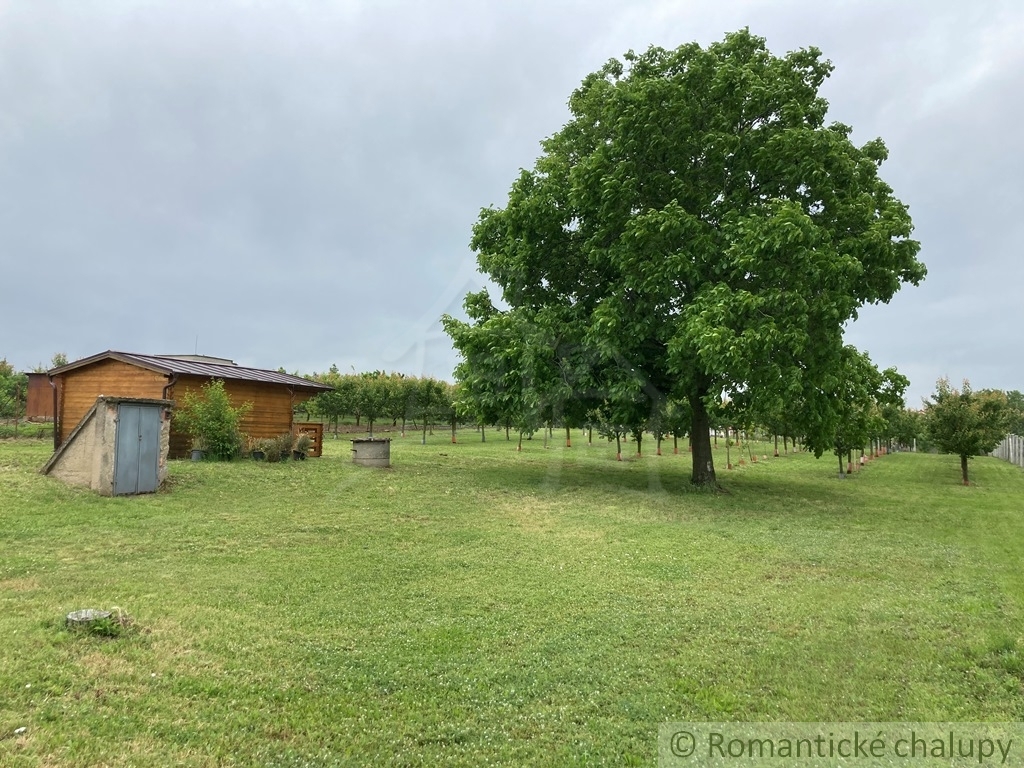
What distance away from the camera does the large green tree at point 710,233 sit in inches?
499

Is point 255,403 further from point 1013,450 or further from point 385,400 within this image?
point 1013,450

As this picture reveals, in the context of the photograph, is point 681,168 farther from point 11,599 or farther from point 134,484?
point 11,599

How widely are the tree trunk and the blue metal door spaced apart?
12.6 m

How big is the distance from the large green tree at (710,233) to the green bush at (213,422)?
838 cm

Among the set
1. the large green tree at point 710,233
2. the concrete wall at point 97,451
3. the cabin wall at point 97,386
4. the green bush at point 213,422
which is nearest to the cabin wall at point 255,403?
the green bush at point 213,422

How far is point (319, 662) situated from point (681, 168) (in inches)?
568

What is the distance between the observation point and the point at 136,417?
1123 cm

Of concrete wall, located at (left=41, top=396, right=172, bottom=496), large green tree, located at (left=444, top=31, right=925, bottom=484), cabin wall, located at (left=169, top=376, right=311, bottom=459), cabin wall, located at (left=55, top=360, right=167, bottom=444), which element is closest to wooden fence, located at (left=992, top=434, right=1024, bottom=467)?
large green tree, located at (left=444, top=31, right=925, bottom=484)

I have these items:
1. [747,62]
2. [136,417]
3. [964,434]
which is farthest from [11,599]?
[964,434]

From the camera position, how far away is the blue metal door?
11.0m

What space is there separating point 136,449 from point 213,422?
5.32 metres

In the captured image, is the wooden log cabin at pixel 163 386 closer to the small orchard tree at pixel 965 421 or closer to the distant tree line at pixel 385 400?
the distant tree line at pixel 385 400

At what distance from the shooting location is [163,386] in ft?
55.0

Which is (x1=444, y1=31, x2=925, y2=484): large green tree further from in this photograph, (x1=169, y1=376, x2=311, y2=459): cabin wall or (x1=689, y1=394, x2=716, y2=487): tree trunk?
(x1=169, y1=376, x2=311, y2=459): cabin wall
